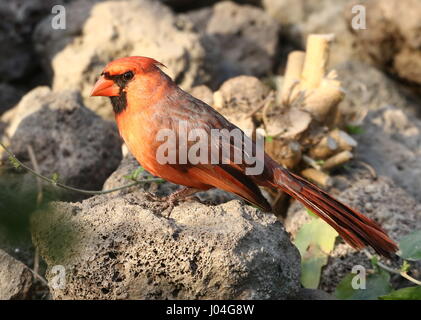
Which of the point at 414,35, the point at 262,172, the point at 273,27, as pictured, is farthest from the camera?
the point at 273,27

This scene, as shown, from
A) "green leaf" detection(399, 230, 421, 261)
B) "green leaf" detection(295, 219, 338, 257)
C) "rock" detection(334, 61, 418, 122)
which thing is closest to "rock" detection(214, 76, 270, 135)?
"green leaf" detection(295, 219, 338, 257)

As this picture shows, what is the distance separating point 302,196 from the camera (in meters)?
3.10

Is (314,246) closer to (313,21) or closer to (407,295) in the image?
(407,295)

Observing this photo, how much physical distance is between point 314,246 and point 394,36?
3232 mm

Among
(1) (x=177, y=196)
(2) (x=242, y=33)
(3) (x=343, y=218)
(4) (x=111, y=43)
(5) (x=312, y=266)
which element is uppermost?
(4) (x=111, y=43)

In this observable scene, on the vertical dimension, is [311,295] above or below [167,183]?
below

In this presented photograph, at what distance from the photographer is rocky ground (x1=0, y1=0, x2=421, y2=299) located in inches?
98.4

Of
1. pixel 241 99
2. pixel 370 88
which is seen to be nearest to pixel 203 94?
pixel 241 99

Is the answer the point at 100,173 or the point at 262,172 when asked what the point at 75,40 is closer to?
the point at 100,173

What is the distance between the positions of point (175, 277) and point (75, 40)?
11.7ft

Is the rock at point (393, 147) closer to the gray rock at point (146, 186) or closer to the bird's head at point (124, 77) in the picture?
the gray rock at point (146, 186)

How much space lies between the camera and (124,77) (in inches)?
120
